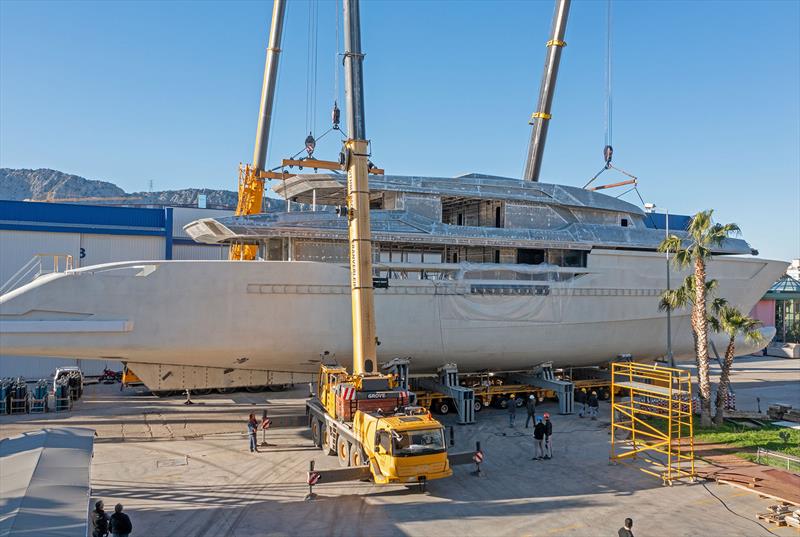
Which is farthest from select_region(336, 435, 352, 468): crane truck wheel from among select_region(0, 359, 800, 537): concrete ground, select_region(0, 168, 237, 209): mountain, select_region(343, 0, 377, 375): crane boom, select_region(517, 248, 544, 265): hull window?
select_region(0, 168, 237, 209): mountain

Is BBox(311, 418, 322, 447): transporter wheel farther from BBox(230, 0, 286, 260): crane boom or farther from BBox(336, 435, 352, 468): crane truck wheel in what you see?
BBox(230, 0, 286, 260): crane boom

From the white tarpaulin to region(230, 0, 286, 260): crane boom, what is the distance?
19.1m

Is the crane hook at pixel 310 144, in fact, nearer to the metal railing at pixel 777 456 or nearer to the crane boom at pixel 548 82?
the crane boom at pixel 548 82

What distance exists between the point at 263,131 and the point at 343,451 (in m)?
20.3

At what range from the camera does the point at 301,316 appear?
16875 mm

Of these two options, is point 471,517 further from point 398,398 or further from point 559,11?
point 559,11

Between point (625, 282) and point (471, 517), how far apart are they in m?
13.4

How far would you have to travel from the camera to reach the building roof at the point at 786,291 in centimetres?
4712

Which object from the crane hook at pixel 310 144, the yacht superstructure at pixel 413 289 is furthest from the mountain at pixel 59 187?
the yacht superstructure at pixel 413 289

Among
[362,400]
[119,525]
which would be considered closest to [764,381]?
[362,400]

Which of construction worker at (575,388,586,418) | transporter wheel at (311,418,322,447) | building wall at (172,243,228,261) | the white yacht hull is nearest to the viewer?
transporter wheel at (311,418,322,447)

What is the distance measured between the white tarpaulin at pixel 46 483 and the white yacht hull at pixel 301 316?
5.75 m

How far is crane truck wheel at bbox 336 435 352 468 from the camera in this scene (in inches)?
496

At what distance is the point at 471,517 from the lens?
10.1 meters
